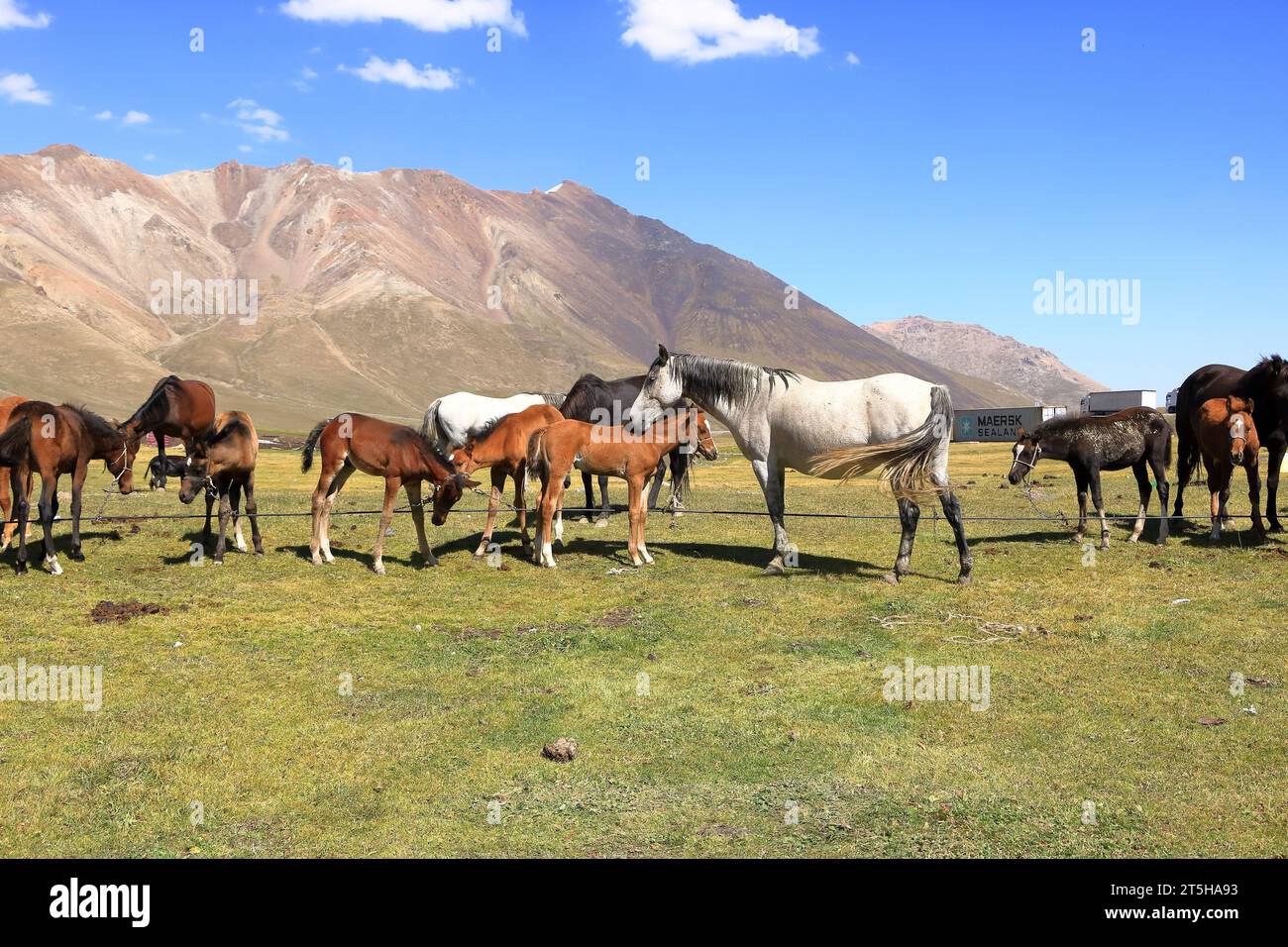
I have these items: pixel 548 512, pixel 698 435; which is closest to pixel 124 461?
pixel 548 512

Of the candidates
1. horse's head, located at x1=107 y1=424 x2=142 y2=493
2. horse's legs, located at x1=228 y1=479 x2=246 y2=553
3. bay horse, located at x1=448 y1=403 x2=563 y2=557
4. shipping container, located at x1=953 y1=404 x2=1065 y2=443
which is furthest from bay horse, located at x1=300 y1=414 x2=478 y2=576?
shipping container, located at x1=953 y1=404 x2=1065 y2=443

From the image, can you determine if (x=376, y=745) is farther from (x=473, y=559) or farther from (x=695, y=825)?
(x=473, y=559)

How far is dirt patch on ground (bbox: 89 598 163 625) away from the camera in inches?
475

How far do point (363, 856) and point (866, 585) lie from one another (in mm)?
9723

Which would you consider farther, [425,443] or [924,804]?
[425,443]

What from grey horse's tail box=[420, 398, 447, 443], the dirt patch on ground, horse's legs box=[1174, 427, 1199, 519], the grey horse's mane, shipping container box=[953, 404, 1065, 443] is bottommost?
the dirt patch on ground

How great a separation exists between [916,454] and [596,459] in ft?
18.3

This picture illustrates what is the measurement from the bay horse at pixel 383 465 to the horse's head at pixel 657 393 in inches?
126

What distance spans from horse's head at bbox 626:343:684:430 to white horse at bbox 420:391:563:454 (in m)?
4.72

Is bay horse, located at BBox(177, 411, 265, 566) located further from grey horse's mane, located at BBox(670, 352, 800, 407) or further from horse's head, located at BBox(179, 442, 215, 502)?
grey horse's mane, located at BBox(670, 352, 800, 407)

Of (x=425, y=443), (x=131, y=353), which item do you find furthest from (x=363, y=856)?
(x=131, y=353)

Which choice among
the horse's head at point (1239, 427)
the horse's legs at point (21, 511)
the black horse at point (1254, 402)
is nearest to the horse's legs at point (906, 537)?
the black horse at point (1254, 402)

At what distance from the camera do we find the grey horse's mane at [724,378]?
52.5ft

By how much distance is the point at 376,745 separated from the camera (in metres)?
8.24
